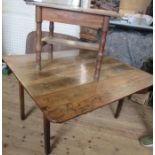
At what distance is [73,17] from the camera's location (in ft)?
4.00

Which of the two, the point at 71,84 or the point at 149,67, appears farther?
the point at 149,67

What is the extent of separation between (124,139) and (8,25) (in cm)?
214

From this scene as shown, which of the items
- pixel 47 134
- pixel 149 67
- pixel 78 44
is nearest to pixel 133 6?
pixel 149 67

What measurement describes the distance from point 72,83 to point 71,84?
0.02 meters

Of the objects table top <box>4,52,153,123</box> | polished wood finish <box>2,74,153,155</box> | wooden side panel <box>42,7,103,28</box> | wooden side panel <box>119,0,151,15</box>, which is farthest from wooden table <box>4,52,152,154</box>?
wooden side panel <box>119,0,151,15</box>

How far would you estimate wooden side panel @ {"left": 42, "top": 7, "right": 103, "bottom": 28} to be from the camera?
1202 millimetres

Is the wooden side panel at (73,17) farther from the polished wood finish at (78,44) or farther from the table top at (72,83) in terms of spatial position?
the table top at (72,83)

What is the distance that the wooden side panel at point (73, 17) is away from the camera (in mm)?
1202

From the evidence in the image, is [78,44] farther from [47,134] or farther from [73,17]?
[47,134]

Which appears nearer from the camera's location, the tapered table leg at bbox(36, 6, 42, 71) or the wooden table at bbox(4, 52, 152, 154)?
the wooden table at bbox(4, 52, 152, 154)

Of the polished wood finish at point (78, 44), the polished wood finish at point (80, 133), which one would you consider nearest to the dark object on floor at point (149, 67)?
the polished wood finish at point (80, 133)

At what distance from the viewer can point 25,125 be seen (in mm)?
1780

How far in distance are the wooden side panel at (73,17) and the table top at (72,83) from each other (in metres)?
0.38

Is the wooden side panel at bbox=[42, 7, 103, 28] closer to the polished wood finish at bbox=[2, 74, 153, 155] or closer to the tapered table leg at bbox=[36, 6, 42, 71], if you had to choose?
the tapered table leg at bbox=[36, 6, 42, 71]
